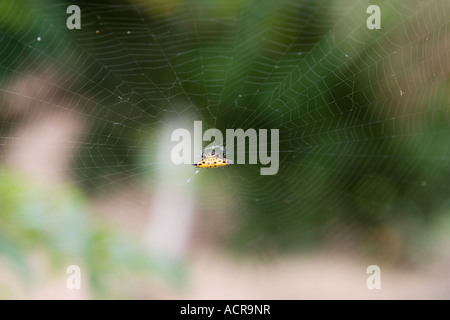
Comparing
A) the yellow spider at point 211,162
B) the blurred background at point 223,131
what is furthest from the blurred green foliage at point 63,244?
the yellow spider at point 211,162

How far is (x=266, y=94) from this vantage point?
2770 millimetres

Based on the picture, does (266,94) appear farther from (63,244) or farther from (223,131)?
(63,244)

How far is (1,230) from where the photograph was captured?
1653mm

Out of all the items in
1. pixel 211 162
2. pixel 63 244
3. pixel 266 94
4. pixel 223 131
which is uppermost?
pixel 266 94

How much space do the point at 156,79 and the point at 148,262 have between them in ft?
4.04

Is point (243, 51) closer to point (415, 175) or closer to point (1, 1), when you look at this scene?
point (1, 1)

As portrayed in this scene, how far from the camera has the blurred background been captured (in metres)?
2.15

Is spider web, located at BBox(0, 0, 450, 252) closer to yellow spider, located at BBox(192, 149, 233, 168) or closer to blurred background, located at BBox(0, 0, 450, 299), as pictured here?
blurred background, located at BBox(0, 0, 450, 299)

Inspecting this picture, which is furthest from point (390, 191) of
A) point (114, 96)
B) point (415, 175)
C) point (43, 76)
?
point (43, 76)

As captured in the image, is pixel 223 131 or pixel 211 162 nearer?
pixel 211 162

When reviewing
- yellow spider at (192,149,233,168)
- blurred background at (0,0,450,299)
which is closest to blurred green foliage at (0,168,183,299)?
blurred background at (0,0,450,299)

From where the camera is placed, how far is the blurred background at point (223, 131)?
2152mm

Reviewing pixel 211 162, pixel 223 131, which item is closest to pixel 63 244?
pixel 211 162

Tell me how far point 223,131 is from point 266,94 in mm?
448
